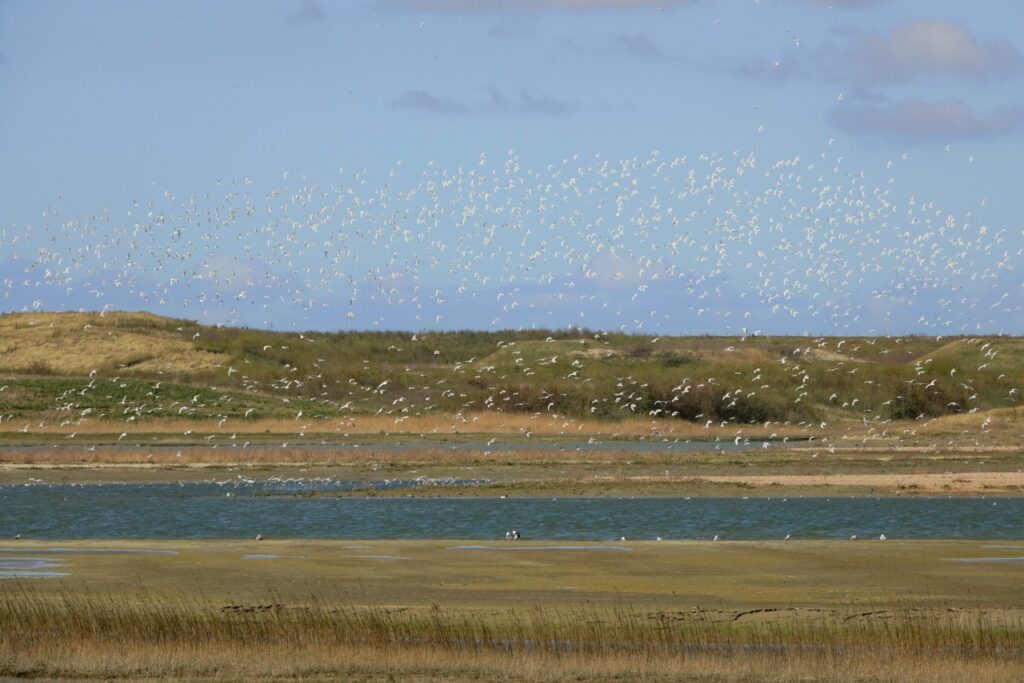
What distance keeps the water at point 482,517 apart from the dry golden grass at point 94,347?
193 feet

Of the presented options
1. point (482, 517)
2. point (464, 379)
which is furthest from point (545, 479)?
point (464, 379)

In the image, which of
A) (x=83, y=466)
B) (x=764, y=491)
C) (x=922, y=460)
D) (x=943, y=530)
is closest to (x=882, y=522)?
(x=943, y=530)

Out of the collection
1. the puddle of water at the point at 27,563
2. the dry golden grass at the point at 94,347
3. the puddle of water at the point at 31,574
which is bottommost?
the puddle of water at the point at 27,563

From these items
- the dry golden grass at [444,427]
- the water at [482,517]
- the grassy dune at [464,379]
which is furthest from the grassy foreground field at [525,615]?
the grassy dune at [464,379]

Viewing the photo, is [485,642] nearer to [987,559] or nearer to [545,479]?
[987,559]

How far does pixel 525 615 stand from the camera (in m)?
23.1

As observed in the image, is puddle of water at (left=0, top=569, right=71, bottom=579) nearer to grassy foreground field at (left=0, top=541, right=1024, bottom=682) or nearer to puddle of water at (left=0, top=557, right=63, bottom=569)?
grassy foreground field at (left=0, top=541, right=1024, bottom=682)

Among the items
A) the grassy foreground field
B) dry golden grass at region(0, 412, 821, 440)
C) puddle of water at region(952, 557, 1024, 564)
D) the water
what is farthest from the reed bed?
dry golden grass at region(0, 412, 821, 440)

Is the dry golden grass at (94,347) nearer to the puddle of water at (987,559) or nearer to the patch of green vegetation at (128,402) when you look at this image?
the patch of green vegetation at (128,402)

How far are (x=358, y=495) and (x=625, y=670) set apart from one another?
25287 millimetres

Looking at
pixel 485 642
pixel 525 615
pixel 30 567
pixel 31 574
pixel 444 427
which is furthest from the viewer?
pixel 444 427

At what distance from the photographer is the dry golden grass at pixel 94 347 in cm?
10306

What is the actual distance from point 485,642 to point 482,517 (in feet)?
58.1

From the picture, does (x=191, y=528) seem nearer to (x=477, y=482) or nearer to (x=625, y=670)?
(x=477, y=482)
